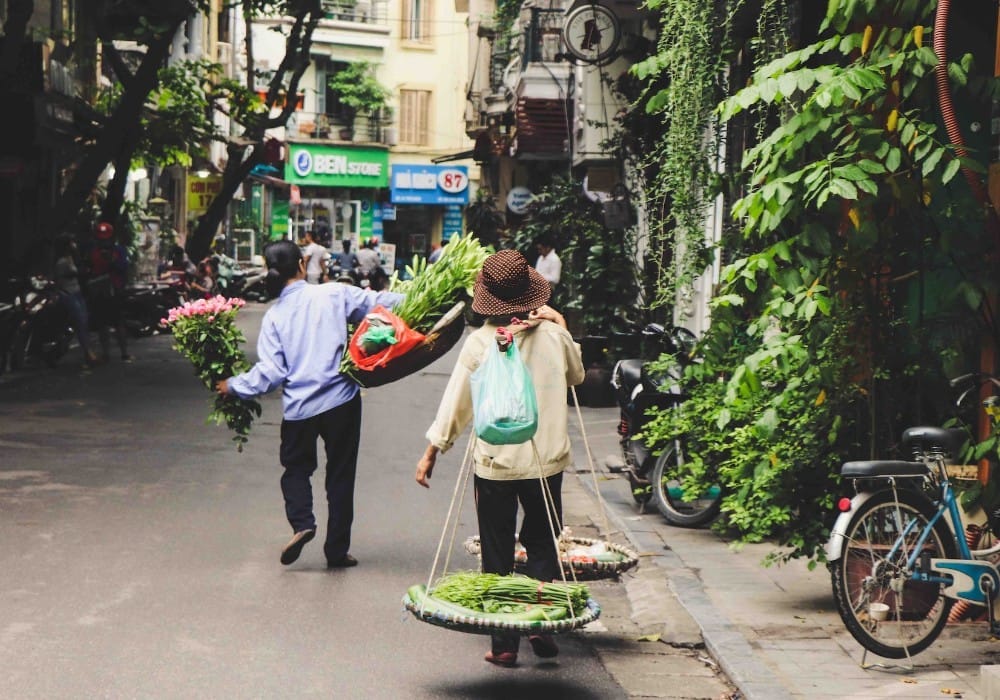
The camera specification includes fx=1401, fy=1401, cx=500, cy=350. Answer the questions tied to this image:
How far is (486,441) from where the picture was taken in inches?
234

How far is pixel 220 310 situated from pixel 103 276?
41.5 feet

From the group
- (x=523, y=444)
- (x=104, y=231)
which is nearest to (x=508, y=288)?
(x=523, y=444)

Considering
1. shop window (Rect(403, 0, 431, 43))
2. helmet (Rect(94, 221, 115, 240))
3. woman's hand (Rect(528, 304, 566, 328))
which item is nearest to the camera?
woman's hand (Rect(528, 304, 566, 328))

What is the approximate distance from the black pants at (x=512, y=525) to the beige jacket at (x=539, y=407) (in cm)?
7

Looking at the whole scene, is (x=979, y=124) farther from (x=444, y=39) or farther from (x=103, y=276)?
(x=444, y=39)

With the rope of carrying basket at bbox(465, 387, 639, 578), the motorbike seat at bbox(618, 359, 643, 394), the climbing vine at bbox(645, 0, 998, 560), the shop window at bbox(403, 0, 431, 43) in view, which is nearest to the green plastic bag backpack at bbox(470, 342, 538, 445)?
the rope of carrying basket at bbox(465, 387, 639, 578)

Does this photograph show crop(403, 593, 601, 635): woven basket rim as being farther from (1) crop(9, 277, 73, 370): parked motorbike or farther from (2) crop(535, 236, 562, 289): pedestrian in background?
(2) crop(535, 236, 562, 289): pedestrian in background

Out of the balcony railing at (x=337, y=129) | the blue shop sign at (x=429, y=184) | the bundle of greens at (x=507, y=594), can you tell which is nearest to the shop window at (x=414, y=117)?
the balcony railing at (x=337, y=129)

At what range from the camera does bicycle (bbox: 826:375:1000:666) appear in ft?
20.5

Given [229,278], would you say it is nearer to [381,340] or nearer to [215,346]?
[215,346]

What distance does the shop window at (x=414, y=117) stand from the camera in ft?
191

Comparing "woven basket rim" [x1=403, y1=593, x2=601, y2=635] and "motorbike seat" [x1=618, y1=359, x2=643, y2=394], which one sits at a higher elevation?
"motorbike seat" [x1=618, y1=359, x2=643, y2=394]

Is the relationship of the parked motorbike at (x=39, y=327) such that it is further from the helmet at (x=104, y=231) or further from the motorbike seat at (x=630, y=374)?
the motorbike seat at (x=630, y=374)

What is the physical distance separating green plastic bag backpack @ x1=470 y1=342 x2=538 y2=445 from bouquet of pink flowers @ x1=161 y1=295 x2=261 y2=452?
2.77 metres
